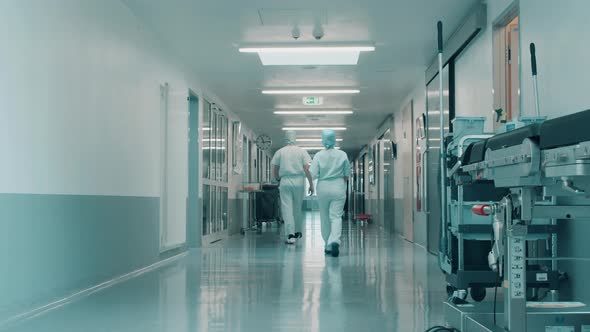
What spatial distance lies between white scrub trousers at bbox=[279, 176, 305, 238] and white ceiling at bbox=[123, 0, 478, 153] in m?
1.53

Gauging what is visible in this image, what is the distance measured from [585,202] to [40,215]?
10.4ft

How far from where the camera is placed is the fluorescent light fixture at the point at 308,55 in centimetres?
717

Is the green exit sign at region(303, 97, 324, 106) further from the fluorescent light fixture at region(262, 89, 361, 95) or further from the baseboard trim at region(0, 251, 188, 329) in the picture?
the baseboard trim at region(0, 251, 188, 329)

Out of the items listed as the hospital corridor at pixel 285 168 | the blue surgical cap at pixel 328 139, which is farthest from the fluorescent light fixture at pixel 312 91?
the blue surgical cap at pixel 328 139

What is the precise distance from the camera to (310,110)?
12477 mm

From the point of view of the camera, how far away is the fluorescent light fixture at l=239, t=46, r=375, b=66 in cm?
717

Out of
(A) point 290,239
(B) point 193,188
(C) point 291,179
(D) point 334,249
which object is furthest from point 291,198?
(D) point 334,249

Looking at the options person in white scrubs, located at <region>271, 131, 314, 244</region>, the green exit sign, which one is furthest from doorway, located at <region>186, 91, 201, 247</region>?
the green exit sign

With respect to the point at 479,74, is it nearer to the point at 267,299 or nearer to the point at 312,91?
the point at 267,299

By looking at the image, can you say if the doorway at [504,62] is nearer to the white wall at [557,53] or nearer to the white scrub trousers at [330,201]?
the white wall at [557,53]

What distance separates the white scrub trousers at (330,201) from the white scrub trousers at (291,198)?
1.63 m

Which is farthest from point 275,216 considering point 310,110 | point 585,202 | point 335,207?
point 585,202

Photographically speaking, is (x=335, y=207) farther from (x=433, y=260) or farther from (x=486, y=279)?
(x=486, y=279)

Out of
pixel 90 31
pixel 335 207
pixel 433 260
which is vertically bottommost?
pixel 433 260
